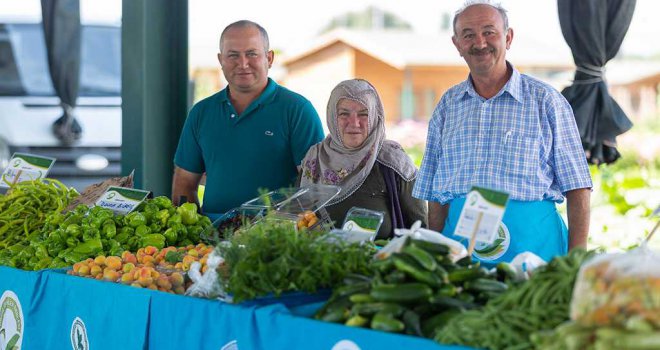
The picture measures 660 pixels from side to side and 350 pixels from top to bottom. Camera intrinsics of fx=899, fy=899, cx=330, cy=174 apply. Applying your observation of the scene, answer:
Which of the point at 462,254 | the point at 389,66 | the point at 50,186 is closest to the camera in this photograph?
the point at 462,254

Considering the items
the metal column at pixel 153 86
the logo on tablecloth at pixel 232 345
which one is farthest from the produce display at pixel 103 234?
the metal column at pixel 153 86

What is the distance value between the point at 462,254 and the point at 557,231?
104cm

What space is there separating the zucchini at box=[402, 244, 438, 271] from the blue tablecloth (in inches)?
10.0

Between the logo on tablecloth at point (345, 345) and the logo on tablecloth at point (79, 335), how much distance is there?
1.24 meters

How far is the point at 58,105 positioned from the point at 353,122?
5338mm

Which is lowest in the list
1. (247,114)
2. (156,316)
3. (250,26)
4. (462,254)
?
(156,316)

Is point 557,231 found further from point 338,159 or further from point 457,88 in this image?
point 338,159

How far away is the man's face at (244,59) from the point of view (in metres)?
4.16

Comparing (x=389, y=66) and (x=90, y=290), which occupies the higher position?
(x=389, y=66)

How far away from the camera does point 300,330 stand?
7.85 ft

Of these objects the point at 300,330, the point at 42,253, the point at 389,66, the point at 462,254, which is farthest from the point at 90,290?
the point at 389,66

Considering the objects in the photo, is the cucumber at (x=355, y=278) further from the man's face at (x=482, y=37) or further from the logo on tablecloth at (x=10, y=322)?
the logo on tablecloth at (x=10, y=322)

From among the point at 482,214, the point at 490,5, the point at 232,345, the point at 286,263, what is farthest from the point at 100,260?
the point at 490,5

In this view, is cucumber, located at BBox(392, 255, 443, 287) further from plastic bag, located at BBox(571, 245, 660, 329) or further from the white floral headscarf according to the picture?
the white floral headscarf
